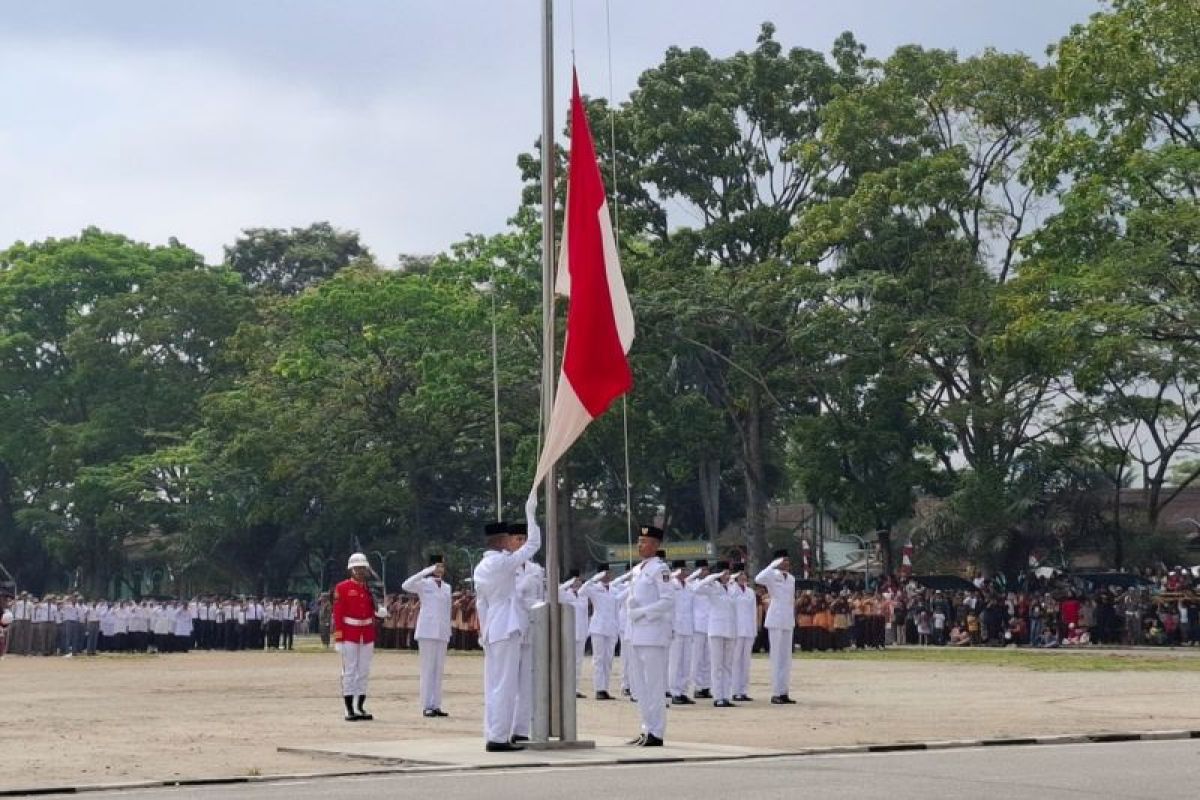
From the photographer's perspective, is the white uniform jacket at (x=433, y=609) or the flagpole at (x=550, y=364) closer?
the flagpole at (x=550, y=364)

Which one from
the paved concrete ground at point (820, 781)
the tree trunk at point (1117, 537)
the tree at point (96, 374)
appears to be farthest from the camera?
the tree at point (96, 374)

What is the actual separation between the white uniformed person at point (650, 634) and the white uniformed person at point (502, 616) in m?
1.10

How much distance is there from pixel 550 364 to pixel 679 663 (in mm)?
8606

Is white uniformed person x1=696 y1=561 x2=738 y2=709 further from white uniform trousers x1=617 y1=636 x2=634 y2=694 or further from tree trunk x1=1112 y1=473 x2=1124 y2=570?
tree trunk x1=1112 y1=473 x2=1124 y2=570

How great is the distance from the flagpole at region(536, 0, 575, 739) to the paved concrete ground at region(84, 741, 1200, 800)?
5.88 feet

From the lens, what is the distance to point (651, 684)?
17.7 metres

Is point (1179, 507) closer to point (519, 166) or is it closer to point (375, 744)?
point (519, 166)

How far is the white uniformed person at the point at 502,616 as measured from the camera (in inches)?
671

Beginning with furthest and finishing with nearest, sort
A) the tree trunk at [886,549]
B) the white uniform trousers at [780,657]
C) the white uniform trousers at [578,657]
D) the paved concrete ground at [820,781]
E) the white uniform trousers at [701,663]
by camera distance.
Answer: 1. the tree trunk at [886,549]
2. the white uniform trousers at [701,663]
3. the white uniform trousers at [780,657]
4. the white uniform trousers at [578,657]
5. the paved concrete ground at [820,781]

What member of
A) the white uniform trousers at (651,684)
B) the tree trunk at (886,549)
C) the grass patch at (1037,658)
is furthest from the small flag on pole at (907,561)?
the white uniform trousers at (651,684)

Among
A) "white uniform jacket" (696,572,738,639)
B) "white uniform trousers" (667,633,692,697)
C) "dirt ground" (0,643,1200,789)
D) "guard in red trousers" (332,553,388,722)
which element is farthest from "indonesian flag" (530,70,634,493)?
"white uniform trousers" (667,633,692,697)

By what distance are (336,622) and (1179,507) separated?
5469cm

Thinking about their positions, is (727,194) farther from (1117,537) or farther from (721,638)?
(721,638)

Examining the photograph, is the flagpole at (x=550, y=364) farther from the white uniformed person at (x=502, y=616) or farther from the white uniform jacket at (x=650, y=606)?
the white uniform jacket at (x=650, y=606)
